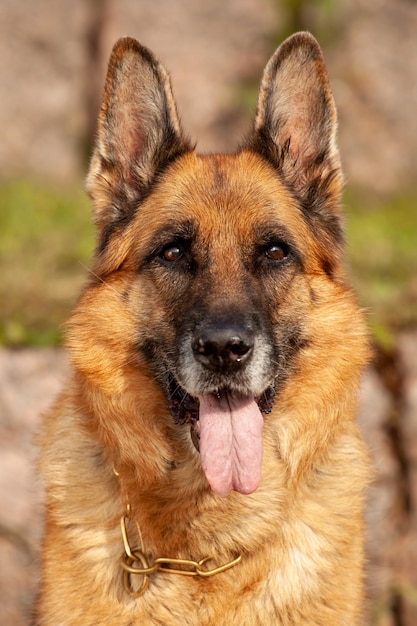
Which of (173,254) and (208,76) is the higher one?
(208,76)

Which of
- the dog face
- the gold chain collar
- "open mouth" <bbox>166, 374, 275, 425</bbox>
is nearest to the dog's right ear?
the dog face

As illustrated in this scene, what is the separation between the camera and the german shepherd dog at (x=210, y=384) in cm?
380

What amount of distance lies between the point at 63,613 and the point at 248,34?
32.5ft

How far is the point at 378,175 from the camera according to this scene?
1180 cm

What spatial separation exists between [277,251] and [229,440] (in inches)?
41.4

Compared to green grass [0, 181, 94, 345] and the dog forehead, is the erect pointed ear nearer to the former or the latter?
the dog forehead

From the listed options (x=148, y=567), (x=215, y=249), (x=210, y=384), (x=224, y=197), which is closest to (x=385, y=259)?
(x=224, y=197)

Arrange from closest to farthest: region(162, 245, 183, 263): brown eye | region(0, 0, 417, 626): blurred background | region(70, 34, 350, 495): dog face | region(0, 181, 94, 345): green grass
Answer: region(70, 34, 350, 495): dog face
region(162, 245, 183, 263): brown eye
region(0, 181, 94, 345): green grass
region(0, 0, 417, 626): blurred background

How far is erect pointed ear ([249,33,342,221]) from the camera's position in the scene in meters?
4.23

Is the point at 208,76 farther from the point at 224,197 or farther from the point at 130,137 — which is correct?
the point at 224,197

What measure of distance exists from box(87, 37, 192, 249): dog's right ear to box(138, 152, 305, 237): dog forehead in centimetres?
11

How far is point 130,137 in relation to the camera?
14.5ft

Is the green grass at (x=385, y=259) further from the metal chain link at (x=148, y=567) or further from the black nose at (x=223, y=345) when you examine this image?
the metal chain link at (x=148, y=567)

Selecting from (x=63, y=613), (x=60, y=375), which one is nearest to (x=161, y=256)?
(x=63, y=613)
